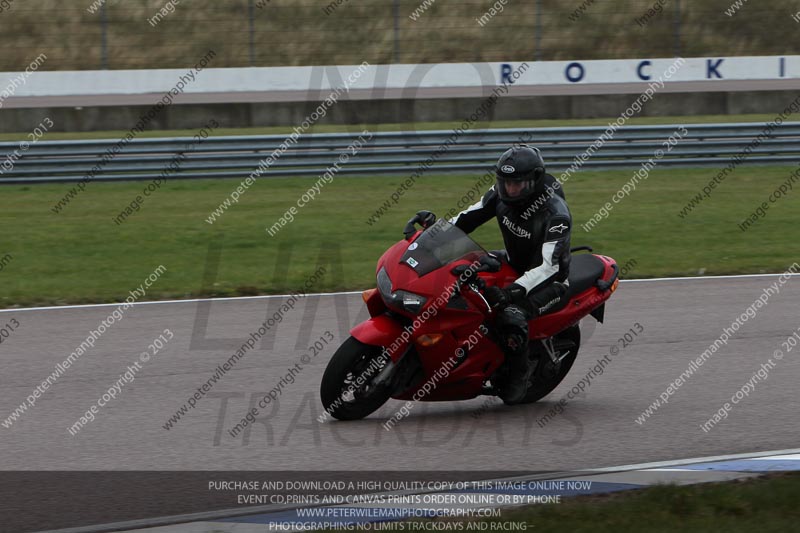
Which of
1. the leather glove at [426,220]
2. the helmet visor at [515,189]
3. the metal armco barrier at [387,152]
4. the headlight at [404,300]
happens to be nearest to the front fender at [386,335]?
the headlight at [404,300]

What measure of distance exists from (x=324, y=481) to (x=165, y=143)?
1263 centimetres

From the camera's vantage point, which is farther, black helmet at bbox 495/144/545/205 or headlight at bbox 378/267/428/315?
black helmet at bbox 495/144/545/205

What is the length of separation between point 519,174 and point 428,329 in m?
1.16

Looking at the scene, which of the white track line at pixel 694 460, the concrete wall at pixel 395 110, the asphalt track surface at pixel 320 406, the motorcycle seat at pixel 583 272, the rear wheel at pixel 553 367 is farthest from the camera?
the concrete wall at pixel 395 110

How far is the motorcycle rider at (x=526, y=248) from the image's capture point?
24.7 feet

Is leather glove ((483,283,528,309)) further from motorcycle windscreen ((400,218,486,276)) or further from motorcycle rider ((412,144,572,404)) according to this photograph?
motorcycle windscreen ((400,218,486,276))

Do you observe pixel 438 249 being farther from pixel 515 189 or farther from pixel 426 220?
pixel 515 189

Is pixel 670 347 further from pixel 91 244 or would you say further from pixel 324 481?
pixel 91 244

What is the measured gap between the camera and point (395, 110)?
78.7ft

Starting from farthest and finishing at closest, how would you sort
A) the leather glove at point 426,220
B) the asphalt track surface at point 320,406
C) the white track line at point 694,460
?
the leather glove at point 426,220 < the asphalt track surface at point 320,406 < the white track line at point 694,460

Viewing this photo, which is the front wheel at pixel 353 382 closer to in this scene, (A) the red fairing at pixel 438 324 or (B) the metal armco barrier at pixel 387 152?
(A) the red fairing at pixel 438 324

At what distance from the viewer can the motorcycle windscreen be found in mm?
7406

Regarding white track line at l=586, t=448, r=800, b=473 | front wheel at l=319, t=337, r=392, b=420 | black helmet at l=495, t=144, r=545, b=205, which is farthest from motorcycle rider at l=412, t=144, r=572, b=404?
white track line at l=586, t=448, r=800, b=473

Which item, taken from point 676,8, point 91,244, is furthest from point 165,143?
point 676,8
